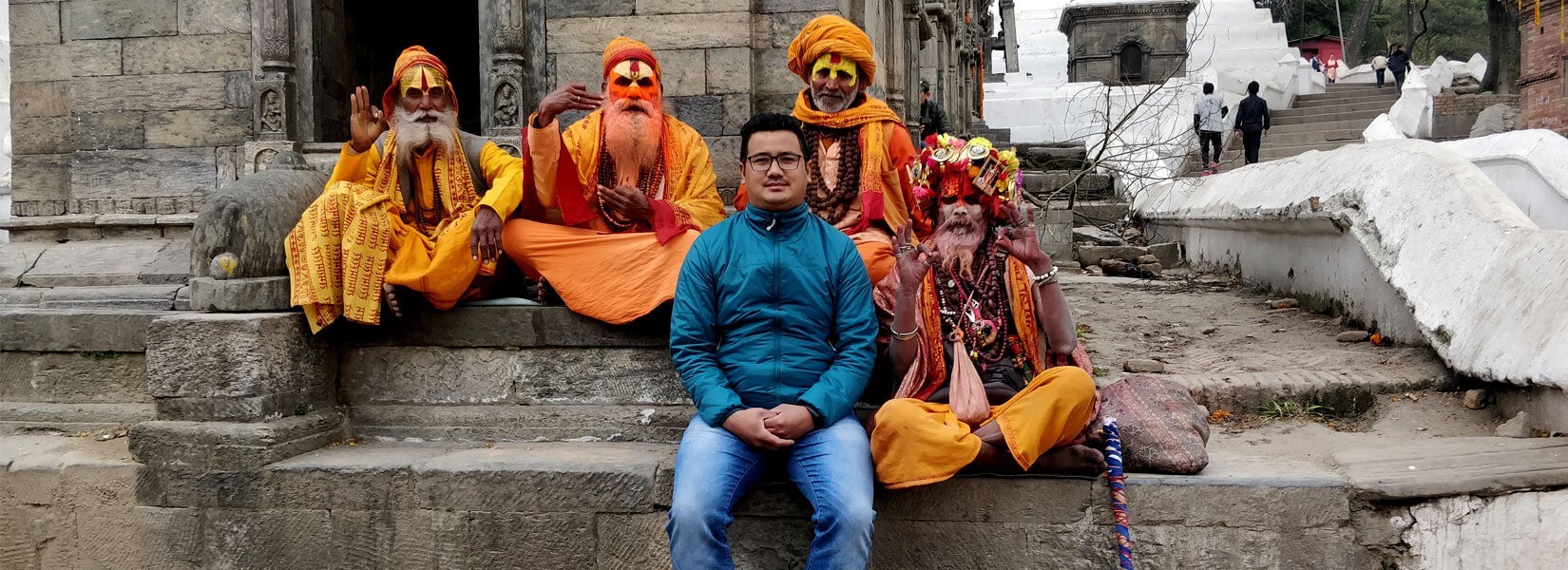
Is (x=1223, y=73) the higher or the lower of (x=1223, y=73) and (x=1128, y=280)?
the higher

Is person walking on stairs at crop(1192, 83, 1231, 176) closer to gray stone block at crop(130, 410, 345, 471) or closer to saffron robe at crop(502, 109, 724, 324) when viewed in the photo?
saffron robe at crop(502, 109, 724, 324)

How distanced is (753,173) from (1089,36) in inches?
1029

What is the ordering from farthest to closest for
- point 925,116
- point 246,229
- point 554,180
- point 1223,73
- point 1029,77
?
point 1029,77 → point 1223,73 → point 925,116 → point 554,180 → point 246,229

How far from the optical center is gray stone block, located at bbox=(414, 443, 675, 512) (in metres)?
3.62

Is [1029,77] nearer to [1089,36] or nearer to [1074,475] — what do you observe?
[1089,36]

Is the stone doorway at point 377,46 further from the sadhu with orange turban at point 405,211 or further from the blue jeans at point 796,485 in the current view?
the blue jeans at point 796,485

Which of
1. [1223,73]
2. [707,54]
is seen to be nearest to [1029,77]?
[1223,73]

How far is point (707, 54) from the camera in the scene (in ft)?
19.0

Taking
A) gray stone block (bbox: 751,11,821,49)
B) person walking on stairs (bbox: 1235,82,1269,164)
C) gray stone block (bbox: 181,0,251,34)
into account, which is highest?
person walking on stairs (bbox: 1235,82,1269,164)

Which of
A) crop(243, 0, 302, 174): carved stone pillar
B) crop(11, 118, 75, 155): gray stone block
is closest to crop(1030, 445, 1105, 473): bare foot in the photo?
crop(243, 0, 302, 174): carved stone pillar

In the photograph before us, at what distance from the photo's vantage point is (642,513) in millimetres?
3619

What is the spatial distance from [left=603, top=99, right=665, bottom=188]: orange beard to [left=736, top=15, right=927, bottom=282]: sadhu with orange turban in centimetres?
44

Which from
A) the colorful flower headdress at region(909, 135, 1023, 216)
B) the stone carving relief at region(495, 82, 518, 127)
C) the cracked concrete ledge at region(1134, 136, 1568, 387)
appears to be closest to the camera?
the colorful flower headdress at region(909, 135, 1023, 216)

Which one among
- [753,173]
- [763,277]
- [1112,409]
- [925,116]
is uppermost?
[925,116]
